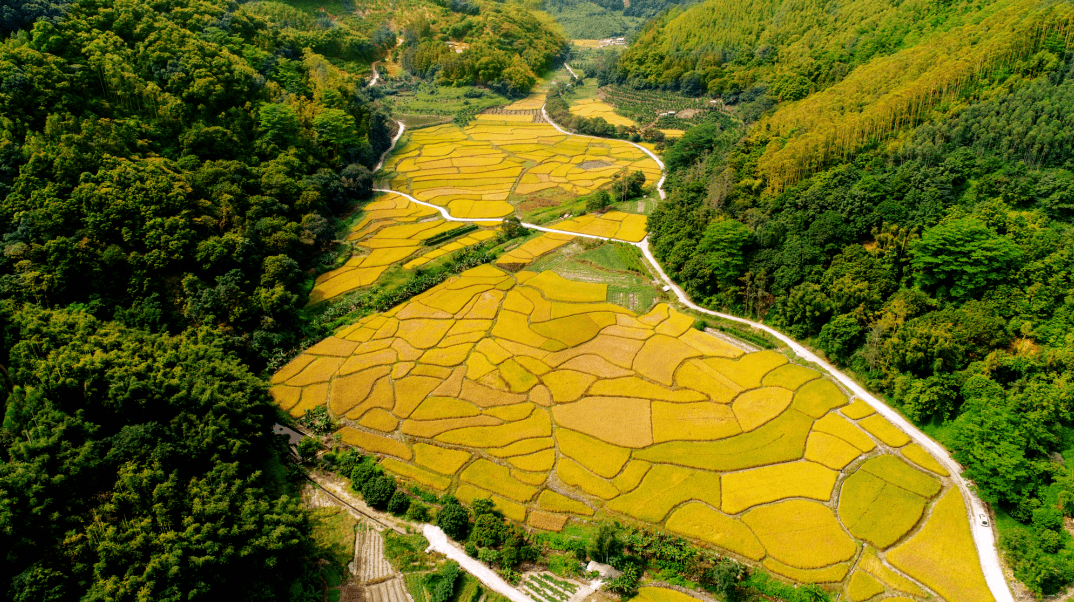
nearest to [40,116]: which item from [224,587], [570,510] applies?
[224,587]

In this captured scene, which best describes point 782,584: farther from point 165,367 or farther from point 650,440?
point 165,367

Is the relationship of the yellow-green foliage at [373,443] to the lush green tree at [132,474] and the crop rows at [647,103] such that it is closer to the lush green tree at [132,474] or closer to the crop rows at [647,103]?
the lush green tree at [132,474]

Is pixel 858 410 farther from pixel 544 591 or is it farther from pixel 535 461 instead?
pixel 544 591

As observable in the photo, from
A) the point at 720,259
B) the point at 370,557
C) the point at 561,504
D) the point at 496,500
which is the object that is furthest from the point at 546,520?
the point at 720,259

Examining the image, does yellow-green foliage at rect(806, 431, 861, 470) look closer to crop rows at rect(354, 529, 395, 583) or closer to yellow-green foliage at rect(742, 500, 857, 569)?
yellow-green foliage at rect(742, 500, 857, 569)

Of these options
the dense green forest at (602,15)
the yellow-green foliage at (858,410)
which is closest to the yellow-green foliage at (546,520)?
the yellow-green foliage at (858,410)

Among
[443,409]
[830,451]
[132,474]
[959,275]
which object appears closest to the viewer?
[132,474]
